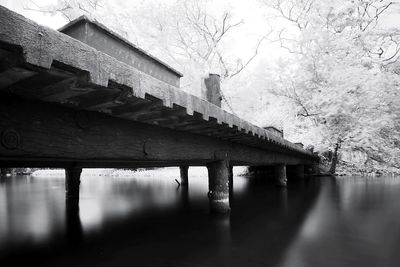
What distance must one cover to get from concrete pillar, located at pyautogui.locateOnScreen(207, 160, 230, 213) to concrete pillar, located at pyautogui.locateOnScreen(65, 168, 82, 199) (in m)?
4.86

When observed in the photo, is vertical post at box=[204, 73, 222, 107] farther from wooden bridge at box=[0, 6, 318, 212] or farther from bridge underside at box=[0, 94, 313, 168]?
bridge underside at box=[0, 94, 313, 168]

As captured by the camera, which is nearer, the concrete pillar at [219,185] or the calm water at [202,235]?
the calm water at [202,235]

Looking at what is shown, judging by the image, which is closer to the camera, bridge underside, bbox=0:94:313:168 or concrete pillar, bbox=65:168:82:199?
bridge underside, bbox=0:94:313:168

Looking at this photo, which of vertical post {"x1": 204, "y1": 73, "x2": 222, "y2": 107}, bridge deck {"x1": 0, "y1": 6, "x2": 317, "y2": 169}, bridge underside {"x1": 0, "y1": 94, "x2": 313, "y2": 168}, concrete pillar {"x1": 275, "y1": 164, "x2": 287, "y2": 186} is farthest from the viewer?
concrete pillar {"x1": 275, "y1": 164, "x2": 287, "y2": 186}

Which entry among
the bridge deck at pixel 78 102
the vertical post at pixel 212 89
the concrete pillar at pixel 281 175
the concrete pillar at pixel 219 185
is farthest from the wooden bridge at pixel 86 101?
the concrete pillar at pixel 281 175

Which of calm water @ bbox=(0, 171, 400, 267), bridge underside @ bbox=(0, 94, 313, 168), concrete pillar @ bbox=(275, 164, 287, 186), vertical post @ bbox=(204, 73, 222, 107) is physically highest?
vertical post @ bbox=(204, 73, 222, 107)

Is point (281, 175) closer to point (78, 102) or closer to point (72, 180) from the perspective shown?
point (72, 180)

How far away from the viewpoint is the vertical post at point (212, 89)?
17.6 feet

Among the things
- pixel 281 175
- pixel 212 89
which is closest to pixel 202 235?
pixel 212 89

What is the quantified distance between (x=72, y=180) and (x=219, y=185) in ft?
18.6

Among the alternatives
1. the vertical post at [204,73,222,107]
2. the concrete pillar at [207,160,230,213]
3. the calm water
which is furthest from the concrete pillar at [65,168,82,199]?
the vertical post at [204,73,222,107]

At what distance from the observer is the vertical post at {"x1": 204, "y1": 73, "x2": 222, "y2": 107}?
5.37 m

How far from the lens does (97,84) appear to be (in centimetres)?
210

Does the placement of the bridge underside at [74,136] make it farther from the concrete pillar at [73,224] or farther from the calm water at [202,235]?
the concrete pillar at [73,224]
